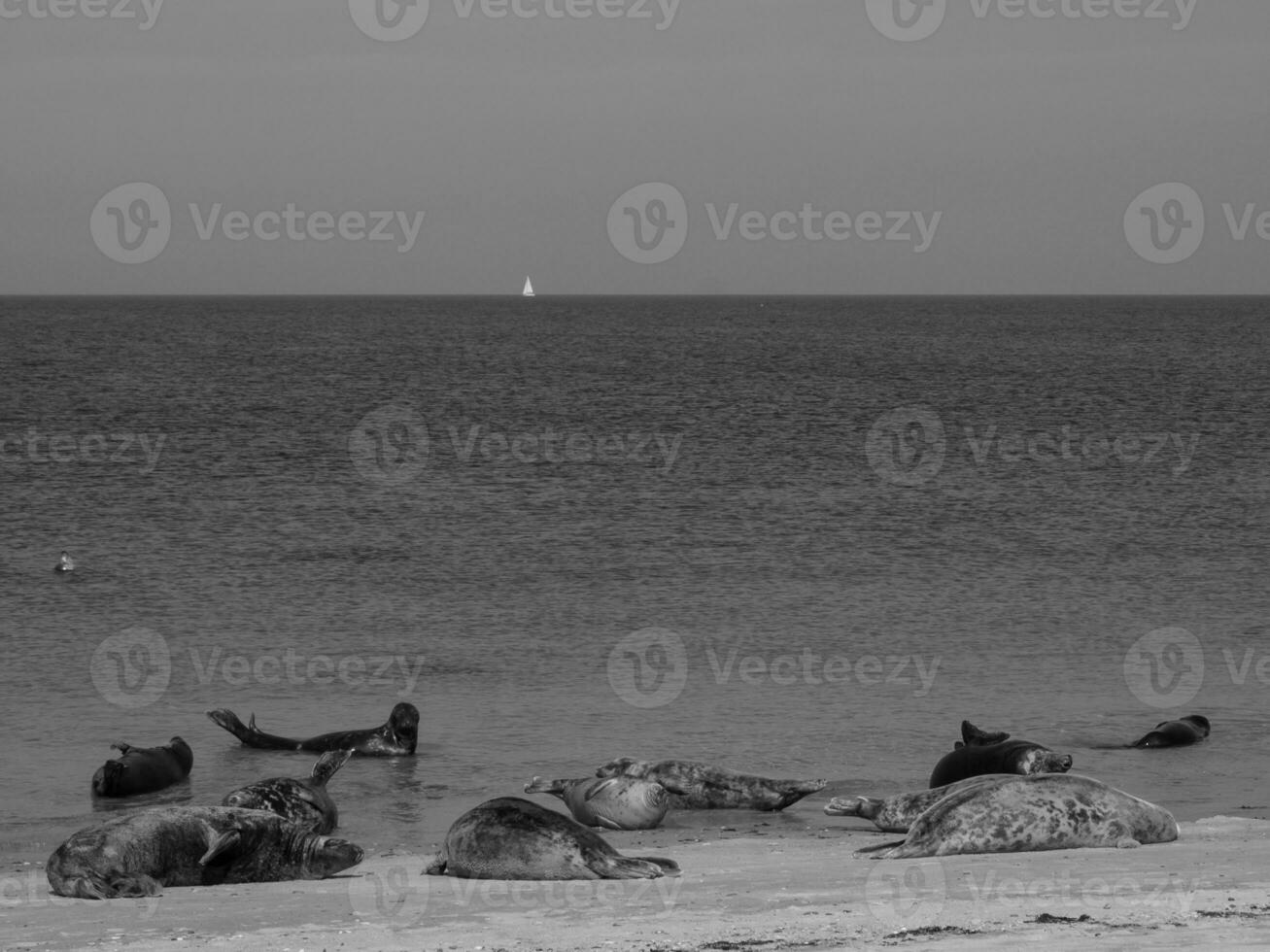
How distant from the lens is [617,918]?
9.01 metres

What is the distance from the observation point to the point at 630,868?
10312 mm

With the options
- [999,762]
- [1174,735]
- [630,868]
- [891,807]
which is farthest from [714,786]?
[1174,735]

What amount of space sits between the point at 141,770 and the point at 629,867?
552cm

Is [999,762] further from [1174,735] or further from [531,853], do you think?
[531,853]

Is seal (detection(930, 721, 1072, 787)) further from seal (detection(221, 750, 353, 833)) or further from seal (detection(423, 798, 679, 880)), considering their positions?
seal (detection(221, 750, 353, 833))

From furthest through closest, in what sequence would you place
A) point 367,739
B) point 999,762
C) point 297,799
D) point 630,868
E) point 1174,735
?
1. point 1174,735
2. point 367,739
3. point 999,762
4. point 297,799
5. point 630,868

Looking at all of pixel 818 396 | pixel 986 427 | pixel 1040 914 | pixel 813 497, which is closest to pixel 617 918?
pixel 1040 914

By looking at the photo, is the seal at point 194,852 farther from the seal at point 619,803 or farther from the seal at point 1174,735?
the seal at point 1174,735

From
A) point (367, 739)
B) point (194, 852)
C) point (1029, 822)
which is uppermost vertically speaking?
point (367, 739)

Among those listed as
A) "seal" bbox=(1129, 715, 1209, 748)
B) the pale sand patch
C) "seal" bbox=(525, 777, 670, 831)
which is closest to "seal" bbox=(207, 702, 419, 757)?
"seal" bbox=(525, 777, 670, 831)

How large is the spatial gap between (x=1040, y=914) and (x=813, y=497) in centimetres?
2824

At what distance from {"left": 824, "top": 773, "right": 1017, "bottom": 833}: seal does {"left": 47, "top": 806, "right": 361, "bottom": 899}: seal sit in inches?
145

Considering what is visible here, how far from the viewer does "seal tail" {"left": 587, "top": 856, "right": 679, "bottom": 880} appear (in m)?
10.2

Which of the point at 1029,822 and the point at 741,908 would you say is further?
the point at 1029,822
